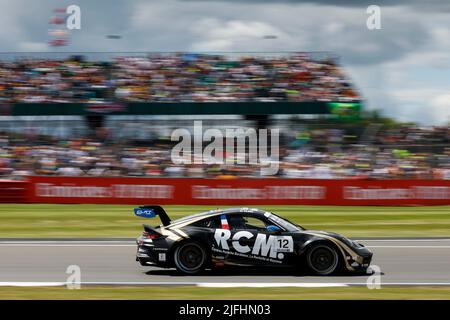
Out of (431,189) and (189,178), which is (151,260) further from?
(431,189)

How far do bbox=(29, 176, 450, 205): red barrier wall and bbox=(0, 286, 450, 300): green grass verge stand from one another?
16.1 meters

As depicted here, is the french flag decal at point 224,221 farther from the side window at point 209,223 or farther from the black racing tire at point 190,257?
the black racing tire at point 190,257

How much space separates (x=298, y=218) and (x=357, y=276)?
11.2m

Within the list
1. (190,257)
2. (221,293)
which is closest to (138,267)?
(190,257)

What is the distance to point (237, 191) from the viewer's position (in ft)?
85.0

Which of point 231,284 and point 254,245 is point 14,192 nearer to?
point 254,245

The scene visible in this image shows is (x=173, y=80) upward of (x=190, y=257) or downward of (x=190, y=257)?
upward

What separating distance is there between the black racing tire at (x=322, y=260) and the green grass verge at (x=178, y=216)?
7135mm

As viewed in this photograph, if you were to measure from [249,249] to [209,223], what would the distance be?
0.72 metres

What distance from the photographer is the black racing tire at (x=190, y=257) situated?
10.9 m

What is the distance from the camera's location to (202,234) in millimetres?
10930

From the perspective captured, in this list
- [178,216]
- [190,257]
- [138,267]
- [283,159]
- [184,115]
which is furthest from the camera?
[184,115]

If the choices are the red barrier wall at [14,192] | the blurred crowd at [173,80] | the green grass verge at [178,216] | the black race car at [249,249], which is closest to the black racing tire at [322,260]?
the black race car at [249,249]

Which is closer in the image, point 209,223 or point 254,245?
point 254,245
